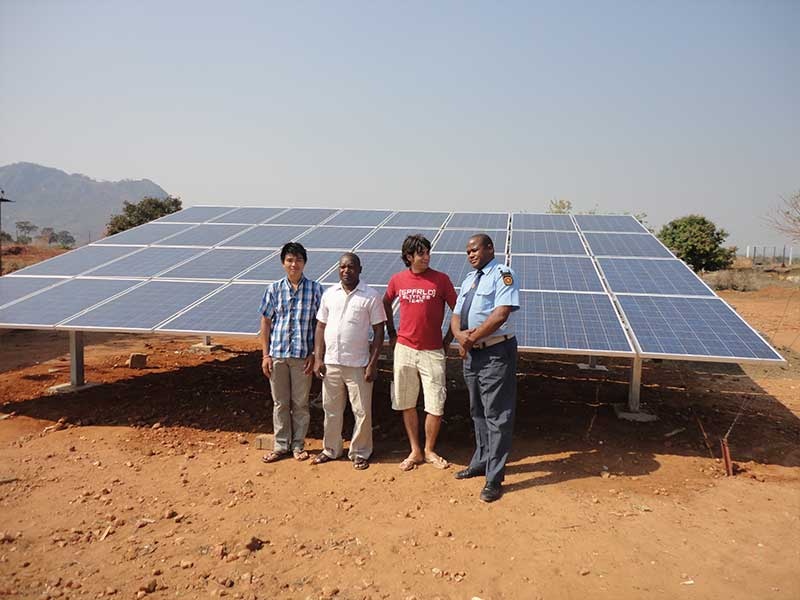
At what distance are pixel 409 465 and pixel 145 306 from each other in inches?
169

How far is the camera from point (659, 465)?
6.11m

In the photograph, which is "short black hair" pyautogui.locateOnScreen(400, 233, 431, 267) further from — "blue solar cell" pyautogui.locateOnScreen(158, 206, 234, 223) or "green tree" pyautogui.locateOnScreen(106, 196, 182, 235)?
"green tree" pyautogui.locateOnScreen(106, 196, 182, 235)

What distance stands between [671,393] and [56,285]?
9880 millimetres

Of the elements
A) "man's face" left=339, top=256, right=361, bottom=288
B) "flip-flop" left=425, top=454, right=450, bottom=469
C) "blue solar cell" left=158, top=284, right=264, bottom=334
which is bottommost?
"flip-flop" left=425, top=454, right=450, bottom=469

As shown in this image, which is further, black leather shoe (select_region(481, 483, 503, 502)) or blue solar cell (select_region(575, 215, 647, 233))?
blue solar cell (select_region(575, 215, 647, 233))

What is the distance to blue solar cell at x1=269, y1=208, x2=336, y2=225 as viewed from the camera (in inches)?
448

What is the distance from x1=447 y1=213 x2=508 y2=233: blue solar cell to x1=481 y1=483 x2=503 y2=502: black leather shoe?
235 inches

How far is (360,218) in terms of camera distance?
1147 cm

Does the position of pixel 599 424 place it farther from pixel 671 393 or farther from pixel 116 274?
pixel 116 274

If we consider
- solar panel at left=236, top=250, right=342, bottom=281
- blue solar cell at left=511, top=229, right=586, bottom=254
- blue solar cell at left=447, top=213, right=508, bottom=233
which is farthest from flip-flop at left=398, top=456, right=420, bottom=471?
blue solar cell at left=447, top=213, right=508, bottom=233

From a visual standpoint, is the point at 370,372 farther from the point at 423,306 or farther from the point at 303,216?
the point at 303,216

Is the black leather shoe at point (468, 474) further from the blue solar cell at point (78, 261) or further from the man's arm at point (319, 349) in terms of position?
the blue solar cell at point (78, 261)

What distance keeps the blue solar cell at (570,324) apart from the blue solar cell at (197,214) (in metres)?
7.58

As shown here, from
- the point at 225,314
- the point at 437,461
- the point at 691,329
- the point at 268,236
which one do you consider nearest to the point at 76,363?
the point at 225,314
